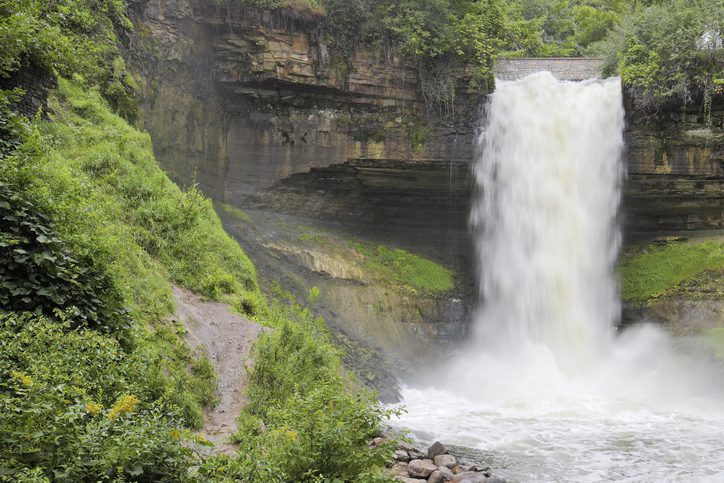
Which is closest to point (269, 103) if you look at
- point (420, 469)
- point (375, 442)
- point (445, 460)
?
point (375, 442)

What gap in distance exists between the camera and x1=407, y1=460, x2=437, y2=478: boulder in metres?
8.02

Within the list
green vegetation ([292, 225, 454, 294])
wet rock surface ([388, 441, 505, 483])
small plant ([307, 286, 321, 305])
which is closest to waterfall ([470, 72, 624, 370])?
green vegetation ([292, 225, 454, 294])

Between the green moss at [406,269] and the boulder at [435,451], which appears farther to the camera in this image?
the green moss at [406,269]

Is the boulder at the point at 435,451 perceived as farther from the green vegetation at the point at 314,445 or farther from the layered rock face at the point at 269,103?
the layered rock face at the point at 269,103

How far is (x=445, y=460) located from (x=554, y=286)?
456 inches

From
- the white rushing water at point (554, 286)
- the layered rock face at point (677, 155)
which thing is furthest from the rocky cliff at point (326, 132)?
the white rushing water at point (554, 286)

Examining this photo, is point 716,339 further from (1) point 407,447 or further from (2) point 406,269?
(1) point 407,447

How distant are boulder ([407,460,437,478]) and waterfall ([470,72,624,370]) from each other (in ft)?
Result: 36.3

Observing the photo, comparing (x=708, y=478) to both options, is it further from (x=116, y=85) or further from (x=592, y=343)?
(x=116, y=85)

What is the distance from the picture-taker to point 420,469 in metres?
8.07

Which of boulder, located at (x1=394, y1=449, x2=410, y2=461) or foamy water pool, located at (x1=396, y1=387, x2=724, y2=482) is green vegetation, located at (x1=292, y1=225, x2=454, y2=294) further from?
boulder, located at (x1=394, y1=449, x2=410, y2=461)

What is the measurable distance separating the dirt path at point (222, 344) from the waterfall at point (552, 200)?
38.0 ft

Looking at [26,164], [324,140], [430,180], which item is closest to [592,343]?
[430,180]

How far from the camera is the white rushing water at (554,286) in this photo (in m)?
14.7
